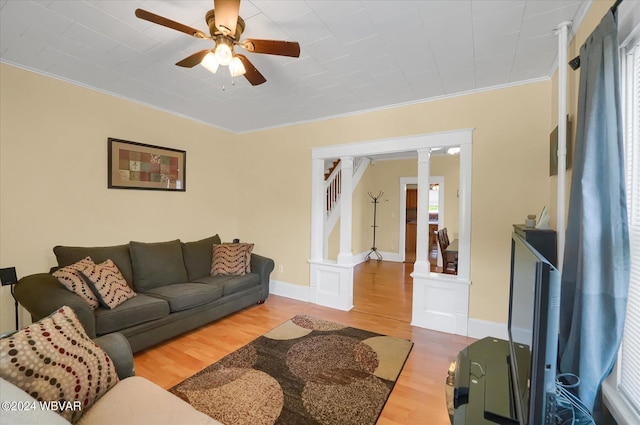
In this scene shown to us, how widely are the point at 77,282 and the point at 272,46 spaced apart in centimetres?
259

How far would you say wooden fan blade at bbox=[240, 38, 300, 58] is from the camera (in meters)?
1.74

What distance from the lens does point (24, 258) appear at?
2.71 m

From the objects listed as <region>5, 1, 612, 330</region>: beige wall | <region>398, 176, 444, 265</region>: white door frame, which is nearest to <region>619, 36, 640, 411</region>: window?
<region>5, 1, 612, 330</region>: beige wall

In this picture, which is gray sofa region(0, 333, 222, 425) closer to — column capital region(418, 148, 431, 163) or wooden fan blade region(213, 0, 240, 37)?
wooden fan blade region(213, 0, 240, 37)

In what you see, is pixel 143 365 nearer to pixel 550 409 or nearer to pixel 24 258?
pixel 24 258

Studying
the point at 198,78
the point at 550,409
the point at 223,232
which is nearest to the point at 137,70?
the point at 198,78

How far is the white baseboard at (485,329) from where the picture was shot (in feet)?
9.89

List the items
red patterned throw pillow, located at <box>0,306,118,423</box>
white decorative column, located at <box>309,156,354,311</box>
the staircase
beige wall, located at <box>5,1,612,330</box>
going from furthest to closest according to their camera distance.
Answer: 1. the staircase
2. white decorative column, located at <box>309,156,354,311</box>
3. beige wall, located at <box>5,1,612,330</box>
4. red patterned throw pillow, located at <box>0,306,118,423</box>

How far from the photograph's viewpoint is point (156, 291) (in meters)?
3.07

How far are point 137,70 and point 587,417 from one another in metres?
3.97

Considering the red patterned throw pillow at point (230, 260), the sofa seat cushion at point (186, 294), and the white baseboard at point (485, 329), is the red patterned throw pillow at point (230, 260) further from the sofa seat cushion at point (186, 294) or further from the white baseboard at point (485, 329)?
the white baseboard at point (485, 329)

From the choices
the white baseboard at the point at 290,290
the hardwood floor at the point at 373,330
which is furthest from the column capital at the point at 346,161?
the hardwood floor at the point at 373,330

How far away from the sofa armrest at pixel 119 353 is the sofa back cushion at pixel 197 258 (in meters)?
2.06

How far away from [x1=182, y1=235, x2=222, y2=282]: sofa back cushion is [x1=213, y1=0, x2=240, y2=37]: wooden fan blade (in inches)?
113
